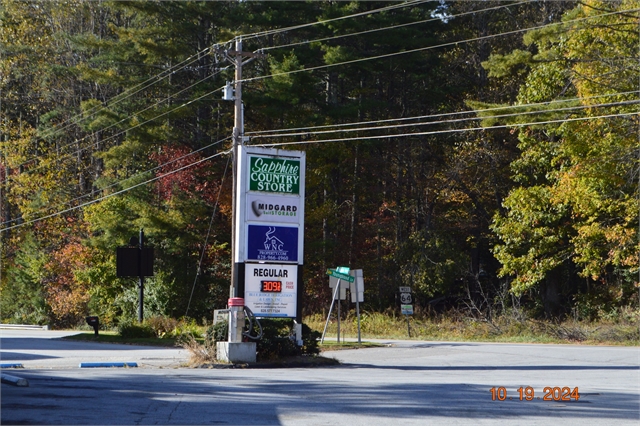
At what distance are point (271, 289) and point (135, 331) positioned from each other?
42.0ft

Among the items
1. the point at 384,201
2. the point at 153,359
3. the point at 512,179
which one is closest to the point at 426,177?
the point at 384,201

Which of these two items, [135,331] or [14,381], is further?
[135,331]

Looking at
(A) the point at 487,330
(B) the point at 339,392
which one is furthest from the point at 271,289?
(A) the point at 487,330

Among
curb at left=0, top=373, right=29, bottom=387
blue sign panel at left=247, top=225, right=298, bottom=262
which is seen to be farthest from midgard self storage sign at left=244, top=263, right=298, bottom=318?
curb at left=0, top=373, right=29, bottom=387

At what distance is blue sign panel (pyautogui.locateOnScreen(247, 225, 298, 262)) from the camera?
22344 millimetres

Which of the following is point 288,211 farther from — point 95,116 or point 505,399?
point 95,116

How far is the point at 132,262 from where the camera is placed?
115 ft

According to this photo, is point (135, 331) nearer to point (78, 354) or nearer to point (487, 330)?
point (78, 354)

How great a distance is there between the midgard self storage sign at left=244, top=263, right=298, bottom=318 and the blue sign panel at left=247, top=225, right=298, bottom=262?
8.6 inches

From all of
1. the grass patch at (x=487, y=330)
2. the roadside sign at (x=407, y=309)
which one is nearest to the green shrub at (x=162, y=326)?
the grass patch at (x=487, y=330)

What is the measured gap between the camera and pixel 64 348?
90.8 ft

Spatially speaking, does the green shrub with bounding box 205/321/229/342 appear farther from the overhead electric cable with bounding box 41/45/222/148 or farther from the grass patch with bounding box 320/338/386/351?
the overhead electric cable with bounding box 41/45/222/148

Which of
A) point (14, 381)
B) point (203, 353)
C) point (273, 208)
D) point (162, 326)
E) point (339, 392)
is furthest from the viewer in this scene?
point (162, 326)

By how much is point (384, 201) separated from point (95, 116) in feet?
55.7
